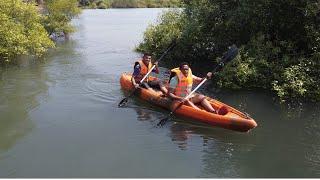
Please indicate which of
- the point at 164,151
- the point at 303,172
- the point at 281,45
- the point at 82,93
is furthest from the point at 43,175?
the point at 281,45

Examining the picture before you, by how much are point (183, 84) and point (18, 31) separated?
30.8 ft

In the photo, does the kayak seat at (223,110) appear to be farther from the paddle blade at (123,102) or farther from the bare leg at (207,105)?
the paddle blade at (123,102)

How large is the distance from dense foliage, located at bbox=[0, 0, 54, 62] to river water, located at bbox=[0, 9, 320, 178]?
7.05 ft

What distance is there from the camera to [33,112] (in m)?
12.5

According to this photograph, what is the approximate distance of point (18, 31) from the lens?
18156 mm

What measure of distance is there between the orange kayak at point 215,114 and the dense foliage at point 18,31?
7.38 m

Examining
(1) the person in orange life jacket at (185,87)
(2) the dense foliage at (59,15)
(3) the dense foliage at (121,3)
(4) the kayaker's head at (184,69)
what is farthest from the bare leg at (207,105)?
(3) the dense foliage at (121,3)

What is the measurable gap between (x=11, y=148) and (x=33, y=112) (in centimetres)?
269

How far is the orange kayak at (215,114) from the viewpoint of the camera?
1025 centimetres

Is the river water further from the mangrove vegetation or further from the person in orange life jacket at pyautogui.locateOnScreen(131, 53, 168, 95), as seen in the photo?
the mangrove vegetation

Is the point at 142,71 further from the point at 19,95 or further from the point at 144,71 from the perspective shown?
the point at 19,95

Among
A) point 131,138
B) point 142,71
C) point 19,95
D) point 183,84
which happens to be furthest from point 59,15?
point 131,138

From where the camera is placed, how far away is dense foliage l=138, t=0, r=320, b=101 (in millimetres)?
13273

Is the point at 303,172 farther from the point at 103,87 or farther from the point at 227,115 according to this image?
the point at 103,87
